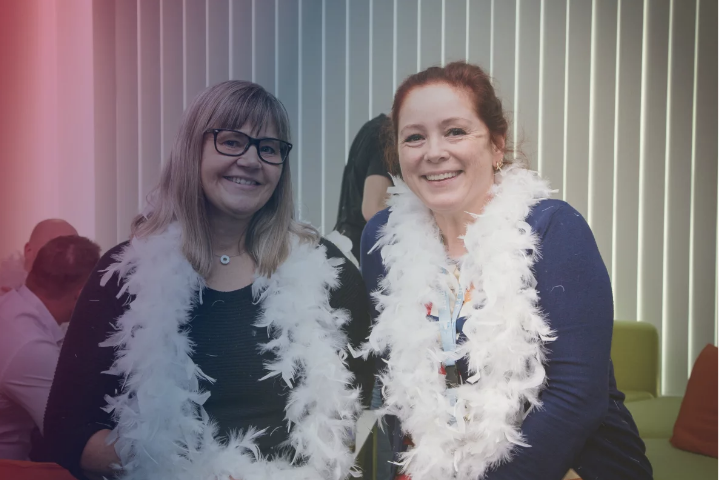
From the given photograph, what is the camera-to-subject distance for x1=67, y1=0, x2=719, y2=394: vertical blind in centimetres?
295

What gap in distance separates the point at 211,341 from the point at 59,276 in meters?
0.81

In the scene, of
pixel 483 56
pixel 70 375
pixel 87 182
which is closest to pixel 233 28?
pixel 87 182

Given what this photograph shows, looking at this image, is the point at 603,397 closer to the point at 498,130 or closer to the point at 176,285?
the point at 498,130

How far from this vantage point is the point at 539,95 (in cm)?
298

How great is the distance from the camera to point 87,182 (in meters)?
2.87

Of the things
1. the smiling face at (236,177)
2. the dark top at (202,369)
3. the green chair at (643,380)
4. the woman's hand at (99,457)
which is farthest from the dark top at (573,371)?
the green chair at (643,380)

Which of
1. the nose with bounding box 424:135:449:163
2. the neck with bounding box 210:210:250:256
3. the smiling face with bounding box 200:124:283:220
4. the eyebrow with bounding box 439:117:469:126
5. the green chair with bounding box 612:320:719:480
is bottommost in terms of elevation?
the green chair with bounding box 612:320:719:480

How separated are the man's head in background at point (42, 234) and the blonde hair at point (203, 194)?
1.11 metres

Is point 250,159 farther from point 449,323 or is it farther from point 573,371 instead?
point 573,371

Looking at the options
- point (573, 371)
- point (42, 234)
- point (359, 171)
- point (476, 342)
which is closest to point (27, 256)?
point (42, 234)

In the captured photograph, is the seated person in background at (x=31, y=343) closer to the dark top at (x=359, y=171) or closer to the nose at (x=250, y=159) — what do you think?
the nose at (x=250, y=159)

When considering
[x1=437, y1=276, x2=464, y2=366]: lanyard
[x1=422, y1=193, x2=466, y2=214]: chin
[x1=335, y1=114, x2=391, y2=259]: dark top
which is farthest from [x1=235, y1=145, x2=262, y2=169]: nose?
[x1=335, y1=114, x2=391, y2=259]: dark top

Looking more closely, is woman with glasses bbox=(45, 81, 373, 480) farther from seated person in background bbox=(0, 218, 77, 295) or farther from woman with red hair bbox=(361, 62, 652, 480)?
seated person in background bbox=(0, 218, 77, 295)

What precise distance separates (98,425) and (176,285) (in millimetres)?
330
